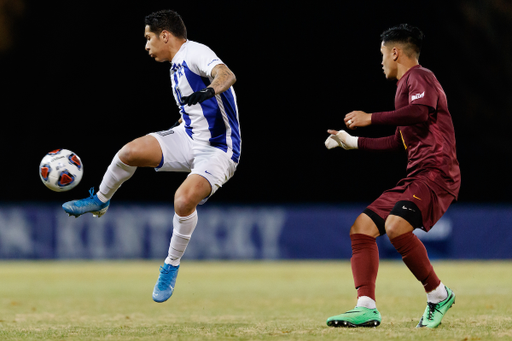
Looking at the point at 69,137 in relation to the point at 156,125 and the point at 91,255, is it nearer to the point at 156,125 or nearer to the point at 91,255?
the point at 156,125

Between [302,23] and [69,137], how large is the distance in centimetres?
918

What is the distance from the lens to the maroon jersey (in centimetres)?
533

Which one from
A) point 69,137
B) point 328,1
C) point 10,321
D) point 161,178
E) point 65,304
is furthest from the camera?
point 328,1

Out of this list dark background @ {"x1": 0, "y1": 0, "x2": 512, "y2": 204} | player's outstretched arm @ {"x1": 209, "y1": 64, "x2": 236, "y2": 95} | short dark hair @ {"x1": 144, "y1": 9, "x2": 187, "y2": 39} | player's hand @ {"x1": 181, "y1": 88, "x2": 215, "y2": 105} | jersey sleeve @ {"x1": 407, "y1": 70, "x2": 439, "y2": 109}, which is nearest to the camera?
player's hand @ {"x1": 181, "y1": 88, "x2": 215, "y2": 105}

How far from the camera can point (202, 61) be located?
→ 19.4 feet

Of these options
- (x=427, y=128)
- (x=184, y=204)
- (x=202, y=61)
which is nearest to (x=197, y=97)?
(x=202, y=61)

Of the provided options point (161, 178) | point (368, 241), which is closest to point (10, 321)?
point (368, 241)

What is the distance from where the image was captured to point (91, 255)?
56.8 ft

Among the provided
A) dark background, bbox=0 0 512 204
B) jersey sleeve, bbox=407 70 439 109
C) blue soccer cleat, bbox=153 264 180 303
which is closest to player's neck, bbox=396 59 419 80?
jersey sleeve, bbox=407 70 439 109

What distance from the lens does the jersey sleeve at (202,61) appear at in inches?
230

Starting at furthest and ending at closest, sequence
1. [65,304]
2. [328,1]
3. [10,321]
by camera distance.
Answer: [328,1], [65,304], [10,321]

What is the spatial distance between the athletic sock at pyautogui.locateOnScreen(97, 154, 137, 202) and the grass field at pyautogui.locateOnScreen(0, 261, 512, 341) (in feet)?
3.86

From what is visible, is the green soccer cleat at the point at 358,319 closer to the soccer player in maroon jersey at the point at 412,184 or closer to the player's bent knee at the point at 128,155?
the soccer player in maroon jersey at the point at 412,184

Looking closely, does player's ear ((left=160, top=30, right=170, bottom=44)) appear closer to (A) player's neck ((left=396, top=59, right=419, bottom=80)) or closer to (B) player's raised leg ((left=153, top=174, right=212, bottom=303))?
(B) player's raised leg ((left=153, top=174, right=212, bottom=303))
